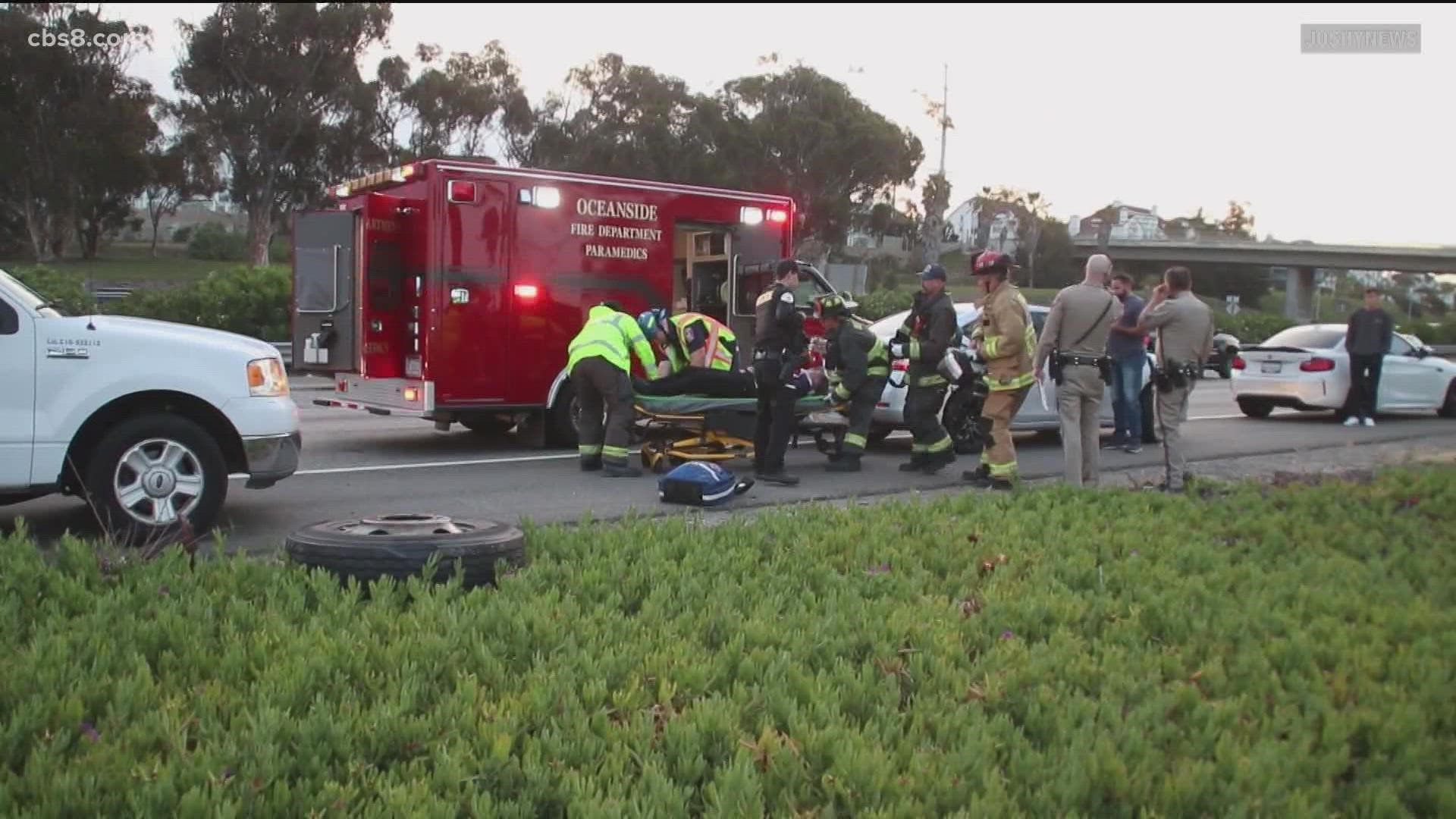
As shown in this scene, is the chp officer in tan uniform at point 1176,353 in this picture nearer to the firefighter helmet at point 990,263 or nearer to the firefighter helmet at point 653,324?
the firefighter helmet at point 990,263

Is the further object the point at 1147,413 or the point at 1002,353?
the point at 1147,413

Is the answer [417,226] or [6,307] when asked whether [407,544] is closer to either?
[6,307]

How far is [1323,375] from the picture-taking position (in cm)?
Answer: 1658

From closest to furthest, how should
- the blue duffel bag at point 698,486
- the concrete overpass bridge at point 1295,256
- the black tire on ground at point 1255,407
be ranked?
1. the blue duffel bag at point 698,486
2. the black tire on ground at point 1255,407
3. the concrete overpass bridge at point 1295,256

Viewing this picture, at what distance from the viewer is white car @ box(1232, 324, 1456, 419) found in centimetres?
1666

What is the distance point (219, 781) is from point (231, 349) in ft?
15.1

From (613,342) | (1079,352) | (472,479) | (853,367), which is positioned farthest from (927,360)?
(472,479)

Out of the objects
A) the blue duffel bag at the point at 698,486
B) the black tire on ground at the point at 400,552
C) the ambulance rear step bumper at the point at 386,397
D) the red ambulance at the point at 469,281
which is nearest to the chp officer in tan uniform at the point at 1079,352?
the blue duffel bag at the point at 698,486

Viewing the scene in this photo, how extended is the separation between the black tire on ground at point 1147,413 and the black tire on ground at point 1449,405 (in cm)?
742

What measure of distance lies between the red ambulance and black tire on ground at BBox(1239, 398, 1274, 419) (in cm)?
992

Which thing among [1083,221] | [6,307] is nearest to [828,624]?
[6,307]

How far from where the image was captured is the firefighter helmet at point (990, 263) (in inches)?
365

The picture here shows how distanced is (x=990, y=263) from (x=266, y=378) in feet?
17.4

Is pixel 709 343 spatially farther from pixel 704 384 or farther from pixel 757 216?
pixel 757 216
